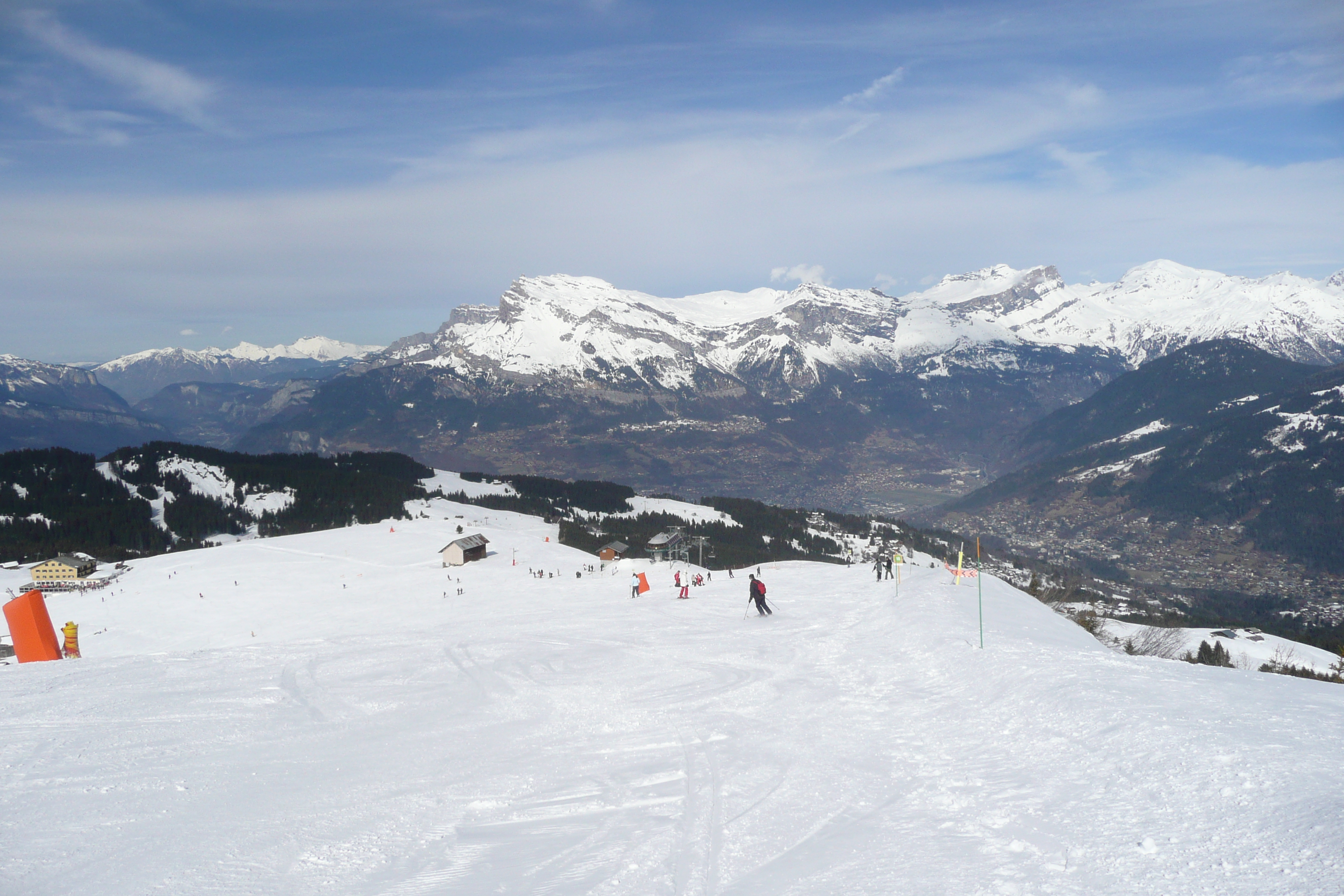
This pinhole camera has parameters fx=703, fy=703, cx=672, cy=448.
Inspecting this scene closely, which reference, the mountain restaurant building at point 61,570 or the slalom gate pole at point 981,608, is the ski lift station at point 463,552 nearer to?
the mountain restaurant building at point 61,570

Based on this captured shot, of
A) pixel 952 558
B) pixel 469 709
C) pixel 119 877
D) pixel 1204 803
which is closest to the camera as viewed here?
pixel 119 877

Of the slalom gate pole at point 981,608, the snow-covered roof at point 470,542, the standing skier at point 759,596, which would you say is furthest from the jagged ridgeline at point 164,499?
the slalom gate pole at point 981,608

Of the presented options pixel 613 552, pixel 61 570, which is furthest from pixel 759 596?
pixel 61 570

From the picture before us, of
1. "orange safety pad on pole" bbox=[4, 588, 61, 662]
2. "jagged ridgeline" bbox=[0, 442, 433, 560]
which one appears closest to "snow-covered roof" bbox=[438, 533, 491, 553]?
"orange safety pad on pole" bbox=[4, 588, 61, 662]

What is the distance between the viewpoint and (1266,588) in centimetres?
19788

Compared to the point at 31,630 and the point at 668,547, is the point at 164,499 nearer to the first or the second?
the point at 668,547

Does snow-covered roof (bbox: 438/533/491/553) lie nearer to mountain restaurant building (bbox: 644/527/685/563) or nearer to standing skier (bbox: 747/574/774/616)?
mountain restaurant building (bbox: 644/527/685/563)

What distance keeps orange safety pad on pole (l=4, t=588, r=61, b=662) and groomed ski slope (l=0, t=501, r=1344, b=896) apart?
13.6ft

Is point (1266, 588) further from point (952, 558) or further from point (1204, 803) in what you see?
point (1204, 803)

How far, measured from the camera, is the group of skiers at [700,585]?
1178 inches

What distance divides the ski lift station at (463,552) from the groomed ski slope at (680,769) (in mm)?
43902

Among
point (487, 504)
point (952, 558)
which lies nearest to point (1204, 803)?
point (952, 558)

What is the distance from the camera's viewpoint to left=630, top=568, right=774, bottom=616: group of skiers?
98.2ft

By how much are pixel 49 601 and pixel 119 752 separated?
59.1m
